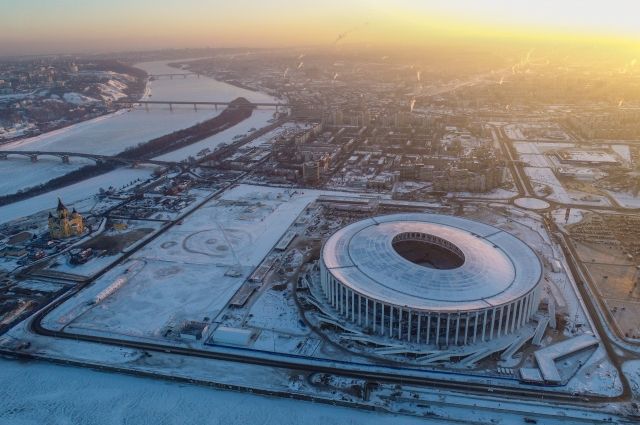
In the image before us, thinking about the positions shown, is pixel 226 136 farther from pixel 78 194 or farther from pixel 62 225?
pixel 62 225

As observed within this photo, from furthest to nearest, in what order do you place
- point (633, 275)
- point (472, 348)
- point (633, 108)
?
1. point (633, 108)
2. point (633, 275)
3. point (472, 348)

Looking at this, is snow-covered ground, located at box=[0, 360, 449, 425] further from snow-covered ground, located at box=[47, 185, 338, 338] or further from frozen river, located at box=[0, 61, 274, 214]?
frozen river, located at box=[0, 61, 274, 214]

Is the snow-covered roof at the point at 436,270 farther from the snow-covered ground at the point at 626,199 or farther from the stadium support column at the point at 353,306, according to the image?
the snow-covered ground at the point at 626,199

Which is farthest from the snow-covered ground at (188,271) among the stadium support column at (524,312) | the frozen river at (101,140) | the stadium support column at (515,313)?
the frozen river at (101,140)

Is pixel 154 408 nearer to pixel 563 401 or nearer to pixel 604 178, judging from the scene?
pixel 563 401

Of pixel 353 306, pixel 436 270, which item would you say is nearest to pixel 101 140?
pixel 353 306

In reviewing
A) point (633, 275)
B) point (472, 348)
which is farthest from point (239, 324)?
point (633, 275)
